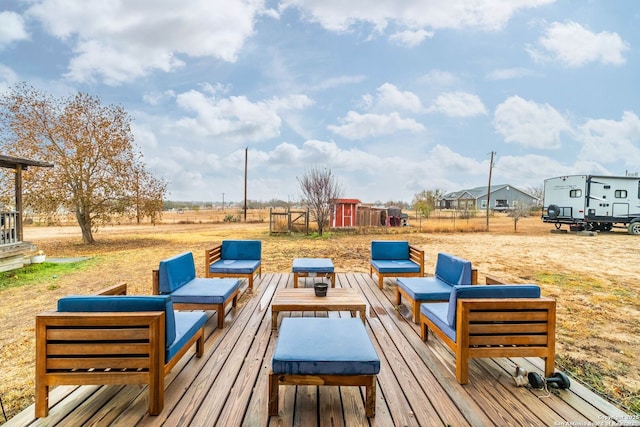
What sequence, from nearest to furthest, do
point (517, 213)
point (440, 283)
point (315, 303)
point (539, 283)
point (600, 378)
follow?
point (600, 378) < point (315, 303) < point (440, 283) < point (539, 283) < point (517, 213)

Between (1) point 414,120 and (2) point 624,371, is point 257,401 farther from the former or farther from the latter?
(1) point 414,120

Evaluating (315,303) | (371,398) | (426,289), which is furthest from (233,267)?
(371,398)

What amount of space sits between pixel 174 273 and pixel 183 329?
1.33 meters

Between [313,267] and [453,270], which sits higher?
[453,270]

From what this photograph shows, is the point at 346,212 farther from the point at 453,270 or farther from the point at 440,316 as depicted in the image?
the point at 440,316

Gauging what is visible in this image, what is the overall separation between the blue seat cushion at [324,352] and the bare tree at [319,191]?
11902 mm

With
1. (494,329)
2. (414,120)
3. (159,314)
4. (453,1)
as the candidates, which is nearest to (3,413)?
(159,314)

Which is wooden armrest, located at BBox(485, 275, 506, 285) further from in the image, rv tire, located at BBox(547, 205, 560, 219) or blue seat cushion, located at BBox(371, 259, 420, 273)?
rv tire, located at BBox(547, 205, 560, 219)

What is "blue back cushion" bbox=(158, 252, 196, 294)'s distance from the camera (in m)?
3.20

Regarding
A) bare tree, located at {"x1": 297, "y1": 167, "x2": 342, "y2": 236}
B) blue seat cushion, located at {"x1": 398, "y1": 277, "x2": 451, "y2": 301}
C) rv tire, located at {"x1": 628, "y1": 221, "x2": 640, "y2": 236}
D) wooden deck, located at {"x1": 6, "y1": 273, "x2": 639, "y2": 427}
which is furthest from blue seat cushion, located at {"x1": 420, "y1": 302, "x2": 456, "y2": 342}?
rv tire, located at {"x1": 628, "y1": 221, "x2": 640, "y2": 236}

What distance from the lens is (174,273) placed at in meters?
3.33

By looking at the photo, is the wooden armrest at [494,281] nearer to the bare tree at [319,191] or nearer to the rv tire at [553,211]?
the bare tree at [319,191]

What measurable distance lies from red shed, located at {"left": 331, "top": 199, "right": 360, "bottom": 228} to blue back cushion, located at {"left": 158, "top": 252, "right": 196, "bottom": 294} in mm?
14146

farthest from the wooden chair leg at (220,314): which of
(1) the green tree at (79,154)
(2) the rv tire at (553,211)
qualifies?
(2) the rv tire at (553,211)
